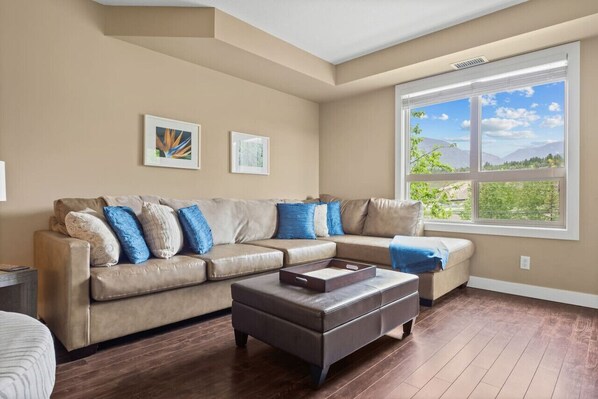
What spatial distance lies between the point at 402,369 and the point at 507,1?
10.0 feet

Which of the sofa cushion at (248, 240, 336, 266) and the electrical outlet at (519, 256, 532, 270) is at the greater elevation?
the sofa cushion at (248, 240, 336, 266)

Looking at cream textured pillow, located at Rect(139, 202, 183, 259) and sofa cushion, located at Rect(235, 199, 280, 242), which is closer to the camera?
cream textured pillow, located at Rect(139, 202, 183, 259)

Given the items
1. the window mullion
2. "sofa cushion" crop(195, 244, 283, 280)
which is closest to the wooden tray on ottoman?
"sofa cushion" crop(195, 244, 283, 280)

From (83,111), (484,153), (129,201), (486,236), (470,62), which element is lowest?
(486,236)

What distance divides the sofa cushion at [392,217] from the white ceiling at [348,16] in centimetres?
179

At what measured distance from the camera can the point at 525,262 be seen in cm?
334

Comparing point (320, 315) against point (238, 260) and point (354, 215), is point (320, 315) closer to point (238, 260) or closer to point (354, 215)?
point (238, 260)

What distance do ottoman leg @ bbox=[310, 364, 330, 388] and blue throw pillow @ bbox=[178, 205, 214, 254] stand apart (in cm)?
142

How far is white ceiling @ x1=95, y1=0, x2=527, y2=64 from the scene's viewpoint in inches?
116

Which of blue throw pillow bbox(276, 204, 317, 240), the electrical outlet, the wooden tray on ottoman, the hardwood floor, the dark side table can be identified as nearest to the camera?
the hardwood floor

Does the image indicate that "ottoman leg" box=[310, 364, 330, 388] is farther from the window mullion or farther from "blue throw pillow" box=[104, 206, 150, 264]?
the window mullion

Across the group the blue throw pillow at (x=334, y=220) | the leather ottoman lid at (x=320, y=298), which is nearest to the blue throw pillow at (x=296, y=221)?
the blue throw pillow at (x=334, y=220)

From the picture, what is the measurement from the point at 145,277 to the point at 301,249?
4.70 ft

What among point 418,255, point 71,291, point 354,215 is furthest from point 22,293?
point 354,215
